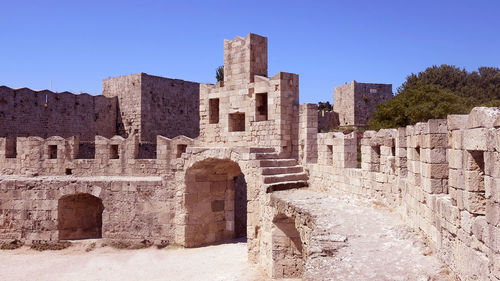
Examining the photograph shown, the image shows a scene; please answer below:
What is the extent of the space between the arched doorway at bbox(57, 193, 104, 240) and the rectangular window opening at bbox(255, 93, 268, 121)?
7.22 metres

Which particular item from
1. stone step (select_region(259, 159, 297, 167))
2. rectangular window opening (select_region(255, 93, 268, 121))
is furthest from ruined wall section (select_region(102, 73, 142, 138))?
stone step (select_region(259, 159, 297, 167))

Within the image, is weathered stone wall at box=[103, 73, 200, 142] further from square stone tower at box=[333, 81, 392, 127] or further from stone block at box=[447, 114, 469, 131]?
stone block at box=[447, 114, 469, 131]

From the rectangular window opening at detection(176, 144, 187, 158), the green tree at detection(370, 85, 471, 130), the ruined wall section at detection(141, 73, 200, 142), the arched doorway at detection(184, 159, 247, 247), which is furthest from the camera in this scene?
the ruined wall section at detection(141, 73, 200, 142)

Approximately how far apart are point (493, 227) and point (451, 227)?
39.6 inches

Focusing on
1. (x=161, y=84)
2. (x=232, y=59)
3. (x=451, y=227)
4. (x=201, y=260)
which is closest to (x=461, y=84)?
(x=161, y=84)

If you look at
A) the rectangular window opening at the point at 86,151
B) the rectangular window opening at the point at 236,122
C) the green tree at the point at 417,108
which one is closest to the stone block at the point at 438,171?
the rectangular window opening at the point at 236,122

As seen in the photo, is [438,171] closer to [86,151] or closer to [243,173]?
[243,173]

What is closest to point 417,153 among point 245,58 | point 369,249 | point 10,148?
point 369,249

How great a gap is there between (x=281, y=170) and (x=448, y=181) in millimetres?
7018

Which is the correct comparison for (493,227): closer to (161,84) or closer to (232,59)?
(232,59)

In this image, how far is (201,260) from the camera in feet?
41.1

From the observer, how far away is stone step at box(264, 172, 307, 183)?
1122 centimetres

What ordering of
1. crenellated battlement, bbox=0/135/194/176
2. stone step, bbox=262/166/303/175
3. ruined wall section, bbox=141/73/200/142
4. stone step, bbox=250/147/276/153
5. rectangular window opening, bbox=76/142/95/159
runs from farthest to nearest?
ruined wall section, bbox=141/73/200/142 < rectangular window opening, bbox=76/142/95/159 < crenellated battlement, bbox=0/135/194/176 < stone step, bbox=250/147/276/153 < stone step, bbox=262/166/303/175

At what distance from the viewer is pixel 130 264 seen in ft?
41.8
